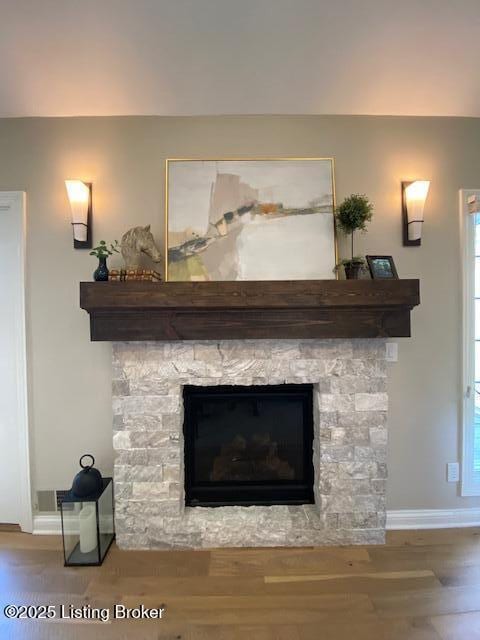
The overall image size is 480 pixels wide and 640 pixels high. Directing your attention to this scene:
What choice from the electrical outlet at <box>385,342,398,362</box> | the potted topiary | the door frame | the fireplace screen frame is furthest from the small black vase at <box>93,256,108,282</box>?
the electrical outlet at <box>385,342,398,362</box>

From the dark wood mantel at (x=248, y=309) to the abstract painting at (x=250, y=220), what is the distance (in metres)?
0.22

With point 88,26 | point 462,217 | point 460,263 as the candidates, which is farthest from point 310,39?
point 460,263

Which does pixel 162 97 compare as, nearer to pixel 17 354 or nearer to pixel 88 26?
pixel 88 26

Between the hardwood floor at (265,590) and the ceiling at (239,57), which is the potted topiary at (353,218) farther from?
the hardwood floor at (265,590)

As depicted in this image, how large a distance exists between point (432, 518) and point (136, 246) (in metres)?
2.42

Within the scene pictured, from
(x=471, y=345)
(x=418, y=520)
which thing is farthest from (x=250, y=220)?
(x=418, y=520)

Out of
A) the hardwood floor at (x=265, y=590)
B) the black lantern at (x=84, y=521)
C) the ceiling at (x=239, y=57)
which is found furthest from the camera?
the black lantern at (x=84, y=521)

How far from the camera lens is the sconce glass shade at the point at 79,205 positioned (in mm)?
1877

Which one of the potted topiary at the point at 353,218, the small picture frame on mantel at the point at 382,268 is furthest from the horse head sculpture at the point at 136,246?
the small picture frame on mantel at the point at 382,268

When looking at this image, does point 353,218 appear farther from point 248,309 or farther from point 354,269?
point 248,309

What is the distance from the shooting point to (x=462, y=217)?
201 cm

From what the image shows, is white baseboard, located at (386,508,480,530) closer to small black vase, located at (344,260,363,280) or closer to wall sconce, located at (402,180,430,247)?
small black vase, located at (344,260,363,280)

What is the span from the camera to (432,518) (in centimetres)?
205

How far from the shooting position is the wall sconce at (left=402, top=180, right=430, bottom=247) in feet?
6.22
